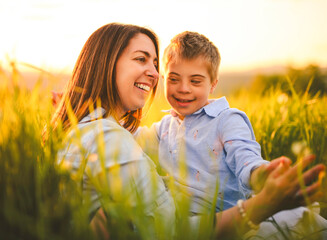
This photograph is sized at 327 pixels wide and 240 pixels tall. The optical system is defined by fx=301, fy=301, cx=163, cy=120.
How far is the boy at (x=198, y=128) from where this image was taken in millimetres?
2018

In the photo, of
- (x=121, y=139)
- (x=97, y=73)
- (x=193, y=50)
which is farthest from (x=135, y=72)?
(x=121, y=139)

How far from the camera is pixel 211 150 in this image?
7.01 feet

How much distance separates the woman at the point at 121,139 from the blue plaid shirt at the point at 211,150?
40 cm

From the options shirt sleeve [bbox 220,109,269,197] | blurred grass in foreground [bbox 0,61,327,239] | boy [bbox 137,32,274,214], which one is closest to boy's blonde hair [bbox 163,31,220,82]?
boy [bbox 137,32,274,214]

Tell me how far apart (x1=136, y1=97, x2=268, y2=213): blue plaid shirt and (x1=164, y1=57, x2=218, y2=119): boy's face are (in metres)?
0.08

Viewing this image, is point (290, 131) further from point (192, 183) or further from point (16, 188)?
point (16, 188)

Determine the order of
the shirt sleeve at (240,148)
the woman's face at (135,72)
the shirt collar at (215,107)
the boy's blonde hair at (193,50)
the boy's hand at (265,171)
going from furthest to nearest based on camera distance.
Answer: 1. the boy's blonde hair at (193,50)
2. the shirt collar at (215,107)
3. the woman's face at (135,72)
4. the shirt sleeve at (240,148)
5. the boy's hand at (265,171)

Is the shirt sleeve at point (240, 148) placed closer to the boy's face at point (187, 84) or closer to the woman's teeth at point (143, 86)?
the boy's face at point (187, 84)

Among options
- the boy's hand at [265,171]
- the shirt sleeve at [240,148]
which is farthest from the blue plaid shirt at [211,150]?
the boy's hand at [265,171]

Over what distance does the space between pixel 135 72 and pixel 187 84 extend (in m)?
0.43

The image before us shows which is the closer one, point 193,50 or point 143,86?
point 143,86

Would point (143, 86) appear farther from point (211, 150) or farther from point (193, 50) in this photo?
point (211, 150)

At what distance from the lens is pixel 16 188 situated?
112 cm

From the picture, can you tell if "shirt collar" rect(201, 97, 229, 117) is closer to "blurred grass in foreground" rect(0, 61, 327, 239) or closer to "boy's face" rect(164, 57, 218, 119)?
"boy's face" rect(164, 57, 218, 119)
